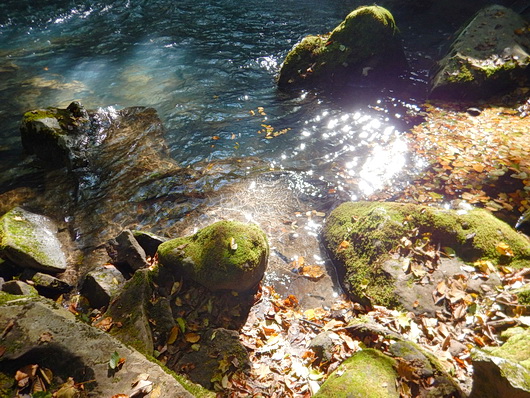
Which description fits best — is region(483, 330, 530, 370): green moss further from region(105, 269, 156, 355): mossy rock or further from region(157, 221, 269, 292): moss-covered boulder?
region(105, 269, 156, 355): mossy rock

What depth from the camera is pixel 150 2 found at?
1761 cm

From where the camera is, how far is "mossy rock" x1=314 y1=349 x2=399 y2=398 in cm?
285

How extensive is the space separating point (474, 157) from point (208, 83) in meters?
8.61

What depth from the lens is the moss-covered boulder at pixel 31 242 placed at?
5426 mm

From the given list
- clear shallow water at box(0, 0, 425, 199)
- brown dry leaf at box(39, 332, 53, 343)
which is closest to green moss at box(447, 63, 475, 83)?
clear shallow water at box(0, 0, 425, 199)

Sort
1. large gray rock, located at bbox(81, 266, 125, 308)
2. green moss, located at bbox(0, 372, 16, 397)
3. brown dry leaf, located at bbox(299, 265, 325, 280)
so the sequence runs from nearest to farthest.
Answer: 1. green moss, located at bbox(0, 372, 16, 397)
2. large gray rock, located at bbox(81, 266, 125, 308)
3. brown dry leaf, located at bbox(299, 265, 325, 280)

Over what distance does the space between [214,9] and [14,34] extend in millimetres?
9919

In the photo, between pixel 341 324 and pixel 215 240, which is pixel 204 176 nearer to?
pixel 215 240

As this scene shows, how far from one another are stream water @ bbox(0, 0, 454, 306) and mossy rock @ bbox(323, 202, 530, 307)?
702 millimetres

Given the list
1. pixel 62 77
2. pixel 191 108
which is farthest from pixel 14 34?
pixel 191 108

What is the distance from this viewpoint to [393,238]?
5004mm

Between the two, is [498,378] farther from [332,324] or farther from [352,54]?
[352,54]

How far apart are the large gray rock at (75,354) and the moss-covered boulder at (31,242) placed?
254 cm

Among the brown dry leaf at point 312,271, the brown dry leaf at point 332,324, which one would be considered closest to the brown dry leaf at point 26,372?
the brown dry leaf at point 332,324
